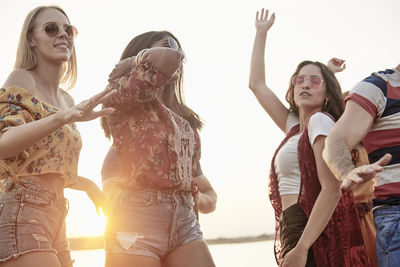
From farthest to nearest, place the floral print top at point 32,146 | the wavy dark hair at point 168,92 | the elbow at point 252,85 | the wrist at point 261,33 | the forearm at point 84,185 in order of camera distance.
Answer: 1. the wrist at point 261,33
2. the elbow at point 252,85
3. the forearm at point 84,185
4. the wavy dark hair at point 168,92
5. the floral print top at point 32,146

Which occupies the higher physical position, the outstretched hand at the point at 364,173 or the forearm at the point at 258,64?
the forearm at the point at 258,64

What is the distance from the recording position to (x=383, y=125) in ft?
9.94

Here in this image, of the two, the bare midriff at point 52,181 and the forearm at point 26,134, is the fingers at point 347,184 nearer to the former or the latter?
the forearm at point 26,134

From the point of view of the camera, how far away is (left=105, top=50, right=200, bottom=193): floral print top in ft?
9.11

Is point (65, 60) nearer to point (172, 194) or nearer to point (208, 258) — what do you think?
point (172, 194)

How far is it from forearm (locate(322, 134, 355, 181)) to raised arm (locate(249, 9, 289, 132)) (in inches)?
62.4

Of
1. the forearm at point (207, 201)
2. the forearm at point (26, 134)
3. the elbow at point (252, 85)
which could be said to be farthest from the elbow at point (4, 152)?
the elbow at point (252, 85)

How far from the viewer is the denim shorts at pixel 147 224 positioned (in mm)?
2701

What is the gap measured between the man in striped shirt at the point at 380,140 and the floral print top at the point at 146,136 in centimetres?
84

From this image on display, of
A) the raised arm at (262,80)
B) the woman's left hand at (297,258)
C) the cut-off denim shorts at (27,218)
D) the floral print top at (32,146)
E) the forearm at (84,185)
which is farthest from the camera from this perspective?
the raised arm at (262,80)

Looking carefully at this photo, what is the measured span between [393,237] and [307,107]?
58.2 inches

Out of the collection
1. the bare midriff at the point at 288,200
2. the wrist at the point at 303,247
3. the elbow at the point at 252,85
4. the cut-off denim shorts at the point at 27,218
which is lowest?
the wrist at the point at 303,247

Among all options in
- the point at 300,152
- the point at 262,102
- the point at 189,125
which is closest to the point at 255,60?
the point at 262,102

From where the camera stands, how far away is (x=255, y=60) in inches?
185
